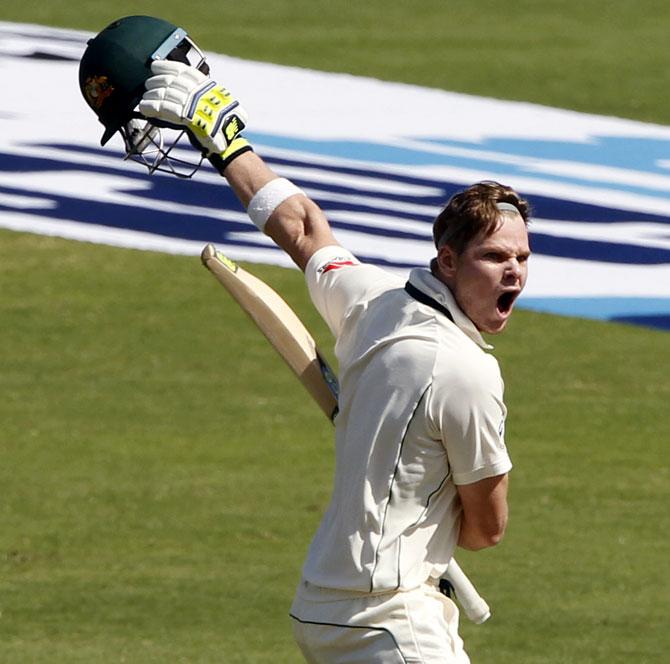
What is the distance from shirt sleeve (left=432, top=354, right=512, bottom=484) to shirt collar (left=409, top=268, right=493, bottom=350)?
103 mm

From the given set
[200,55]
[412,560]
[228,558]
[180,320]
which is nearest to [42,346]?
[180,320]

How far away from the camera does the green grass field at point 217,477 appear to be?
7.31 metres

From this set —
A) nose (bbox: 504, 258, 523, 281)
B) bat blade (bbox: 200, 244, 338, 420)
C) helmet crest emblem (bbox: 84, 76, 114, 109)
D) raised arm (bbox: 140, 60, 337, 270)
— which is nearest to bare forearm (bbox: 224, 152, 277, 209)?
raised arm (bbox: 140, 60, 337, 270)

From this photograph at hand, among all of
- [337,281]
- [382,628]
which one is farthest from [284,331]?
[382,628]

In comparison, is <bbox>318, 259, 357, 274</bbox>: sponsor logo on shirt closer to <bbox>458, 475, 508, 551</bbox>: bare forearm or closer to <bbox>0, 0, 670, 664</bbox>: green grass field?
<bbox>458, 475, 508, 551</bbox>: bare forearm

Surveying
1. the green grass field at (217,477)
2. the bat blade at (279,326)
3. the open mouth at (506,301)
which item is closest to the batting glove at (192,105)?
the bat blade at (279,326)

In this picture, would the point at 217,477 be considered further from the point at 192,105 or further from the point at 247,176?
the point at 192,105

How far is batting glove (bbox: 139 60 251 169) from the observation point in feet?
15.0

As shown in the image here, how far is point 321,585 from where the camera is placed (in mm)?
4234

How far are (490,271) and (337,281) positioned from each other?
0.52 meters

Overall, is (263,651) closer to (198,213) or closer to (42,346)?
(42,346)

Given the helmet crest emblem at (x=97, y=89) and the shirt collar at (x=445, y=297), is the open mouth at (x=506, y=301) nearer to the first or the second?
the shirt collar at (x=445, y=297)

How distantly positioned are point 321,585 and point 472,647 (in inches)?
120

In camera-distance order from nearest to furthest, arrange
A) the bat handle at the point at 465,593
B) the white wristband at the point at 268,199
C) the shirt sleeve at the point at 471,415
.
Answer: the shirt sleeve at the point at 471,415 → the bat handle at the point at 465,593 → the white wristband at the point at 268,199
